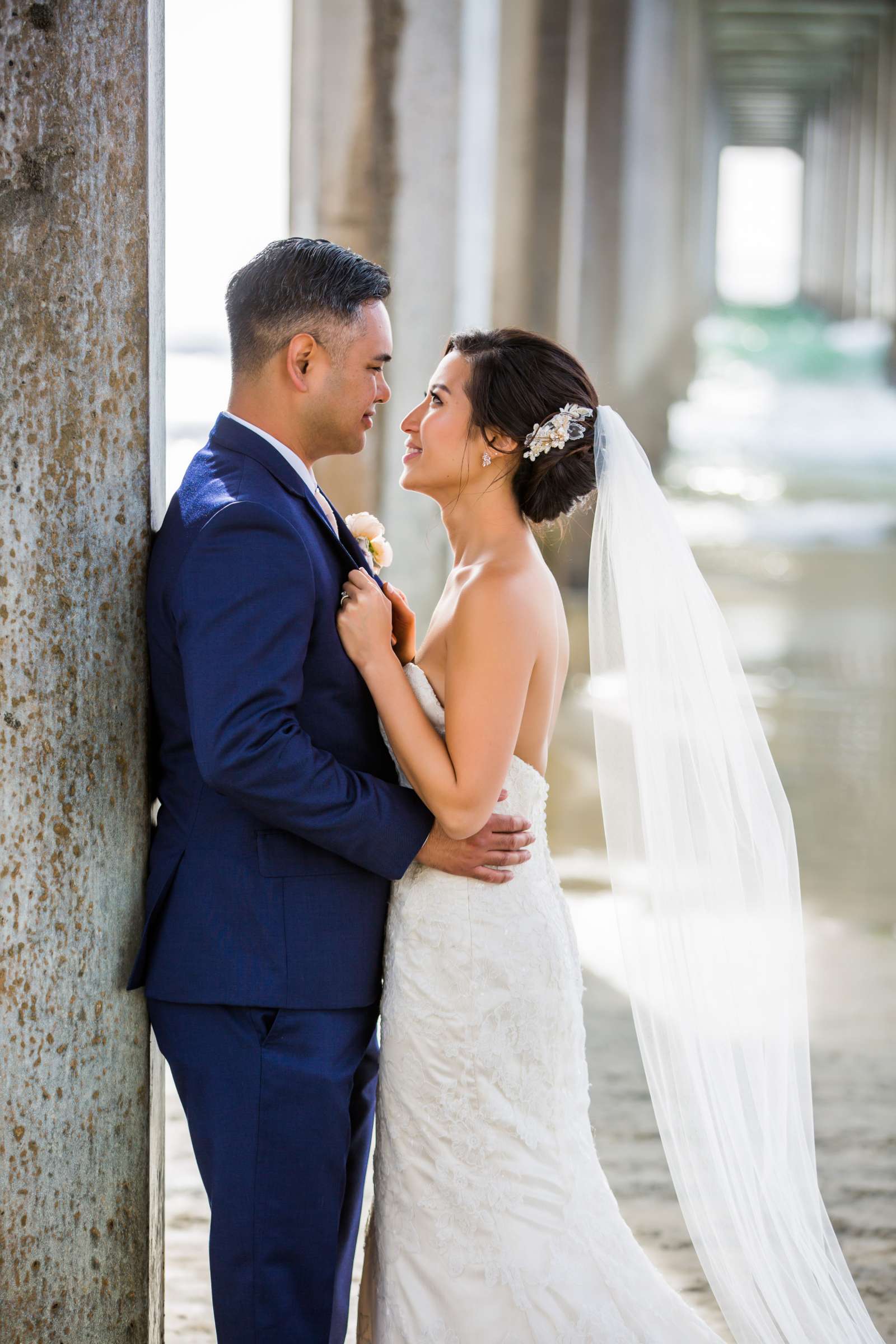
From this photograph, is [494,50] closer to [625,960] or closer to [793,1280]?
[625,960]

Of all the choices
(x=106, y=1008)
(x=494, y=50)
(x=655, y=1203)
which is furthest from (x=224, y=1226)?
(x=494, y=50)

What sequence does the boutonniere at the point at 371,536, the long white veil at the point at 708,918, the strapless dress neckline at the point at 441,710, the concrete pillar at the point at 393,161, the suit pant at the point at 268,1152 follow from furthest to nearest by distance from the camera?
the concrete pillar at the point at 393,161, the boutonniere at the point at 371,536, the long white veil at the point at 708,918, the strapless dress neckline at the point at 441,710, the suit pant at the point at 268,1152

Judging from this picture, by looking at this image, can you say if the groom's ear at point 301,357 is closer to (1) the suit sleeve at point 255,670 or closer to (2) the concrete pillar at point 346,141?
(1) the suit sleeve at point 255,670

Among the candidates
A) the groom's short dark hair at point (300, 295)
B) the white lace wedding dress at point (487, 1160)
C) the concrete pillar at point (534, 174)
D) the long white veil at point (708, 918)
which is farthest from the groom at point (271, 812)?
the concrete pillar at point (534, 174)

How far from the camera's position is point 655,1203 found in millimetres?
3912

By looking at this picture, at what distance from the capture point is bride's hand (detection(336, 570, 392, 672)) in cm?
241

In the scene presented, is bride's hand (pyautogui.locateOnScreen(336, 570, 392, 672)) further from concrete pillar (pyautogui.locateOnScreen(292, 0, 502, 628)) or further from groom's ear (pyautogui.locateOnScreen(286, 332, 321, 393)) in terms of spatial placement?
concrete pillar (pyautogui.locateOnScreen(292, 0, 502, 628))

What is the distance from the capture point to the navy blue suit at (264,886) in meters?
2.24

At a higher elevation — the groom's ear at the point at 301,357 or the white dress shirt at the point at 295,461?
the groom's ear at the point at 301,357

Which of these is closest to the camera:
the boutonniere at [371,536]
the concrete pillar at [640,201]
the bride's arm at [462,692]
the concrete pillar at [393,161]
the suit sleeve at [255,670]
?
the suit sleeve at [255,670]

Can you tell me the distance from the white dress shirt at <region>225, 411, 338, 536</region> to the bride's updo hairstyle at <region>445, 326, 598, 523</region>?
0.35 meters

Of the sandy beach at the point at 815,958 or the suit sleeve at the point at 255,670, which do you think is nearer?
the suit sleeve at the point at 255,670

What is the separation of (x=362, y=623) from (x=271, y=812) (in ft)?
1.13

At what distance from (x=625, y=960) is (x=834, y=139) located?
54.8 m
